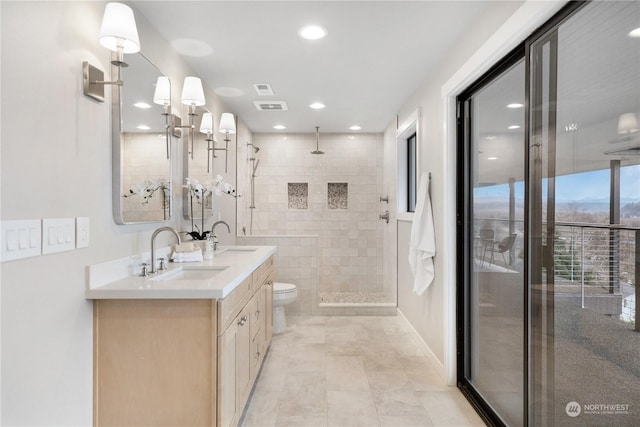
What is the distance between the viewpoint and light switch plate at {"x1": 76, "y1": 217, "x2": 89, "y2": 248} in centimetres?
156

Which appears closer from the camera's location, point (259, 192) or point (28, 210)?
point (28, 210)

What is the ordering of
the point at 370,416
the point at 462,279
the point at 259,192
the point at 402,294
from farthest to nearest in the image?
the point at 259,192, the point at 402,294, the point at 462,279, the point at 370,416

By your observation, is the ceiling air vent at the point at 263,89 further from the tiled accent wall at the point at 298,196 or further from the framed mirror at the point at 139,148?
→ the tiled accent wall at the point at 298,196

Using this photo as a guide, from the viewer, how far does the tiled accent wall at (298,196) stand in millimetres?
5633

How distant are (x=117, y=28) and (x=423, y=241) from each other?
2.43 meters

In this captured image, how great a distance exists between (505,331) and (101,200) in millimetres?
2189

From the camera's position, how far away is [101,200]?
1743mm

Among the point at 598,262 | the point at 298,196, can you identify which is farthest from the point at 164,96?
the point at 298,196

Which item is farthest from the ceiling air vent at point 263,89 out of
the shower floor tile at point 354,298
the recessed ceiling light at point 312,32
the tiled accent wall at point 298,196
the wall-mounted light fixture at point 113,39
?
the shower floor tile at point 354,298

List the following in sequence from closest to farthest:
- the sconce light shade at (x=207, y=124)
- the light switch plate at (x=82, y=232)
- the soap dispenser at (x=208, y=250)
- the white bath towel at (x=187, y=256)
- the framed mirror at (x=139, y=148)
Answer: the light switch plate at (x=82, y=232) → the framed mirror at (x=139, y=148) → the white bath towel at (x=187, y=256) → the soap dispenser at (x=208, y=250) → the sconce light shade at (x=207, y=124)

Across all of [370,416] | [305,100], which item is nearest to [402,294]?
[370,416]

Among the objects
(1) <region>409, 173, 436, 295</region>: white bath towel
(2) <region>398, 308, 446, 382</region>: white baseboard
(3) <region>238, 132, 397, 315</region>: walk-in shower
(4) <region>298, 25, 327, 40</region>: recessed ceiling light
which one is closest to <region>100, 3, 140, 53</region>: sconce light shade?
(4) <region>298, 25, 327, 40</region>: recessed ceiling light

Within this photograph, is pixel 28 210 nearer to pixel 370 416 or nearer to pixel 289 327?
pixel 370 416

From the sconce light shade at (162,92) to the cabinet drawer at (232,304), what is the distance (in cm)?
124
